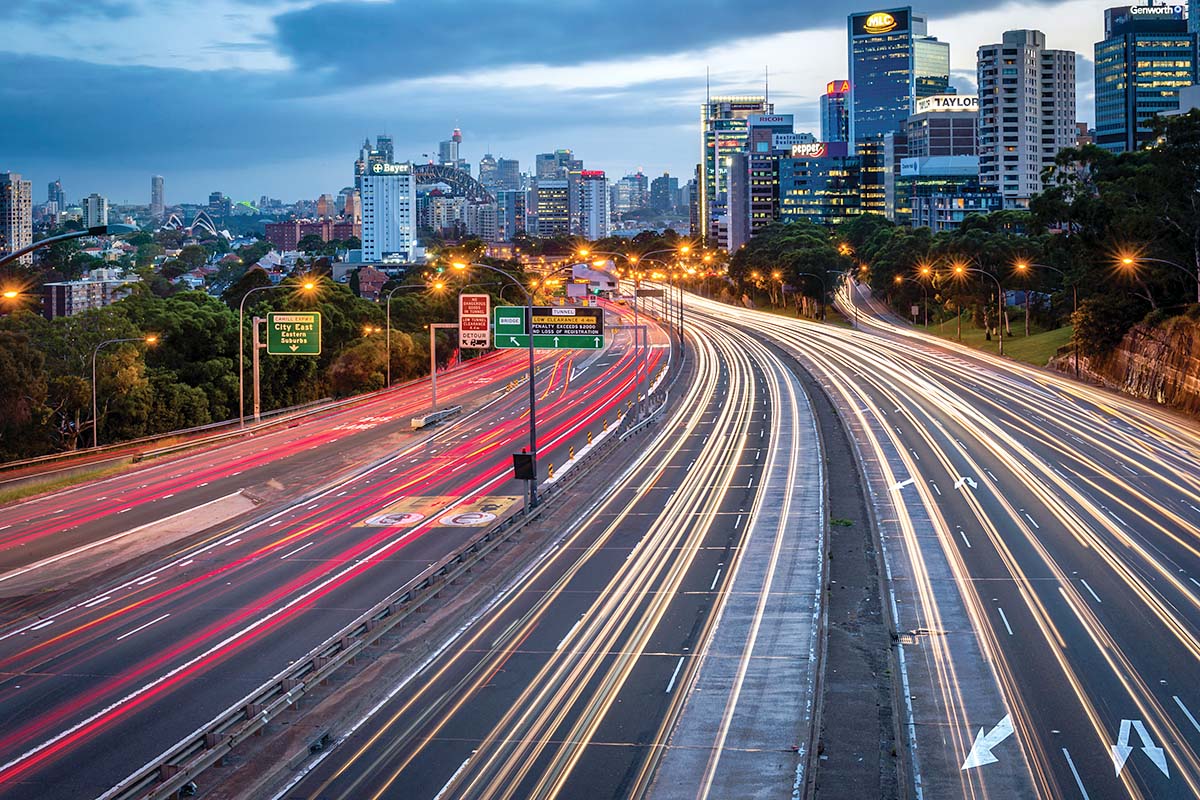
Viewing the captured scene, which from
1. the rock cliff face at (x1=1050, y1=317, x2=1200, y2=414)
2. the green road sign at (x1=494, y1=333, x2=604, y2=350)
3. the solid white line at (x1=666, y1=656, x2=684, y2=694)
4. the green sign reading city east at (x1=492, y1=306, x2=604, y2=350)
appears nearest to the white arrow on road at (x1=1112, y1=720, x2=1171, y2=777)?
the solid white line at (x1=666, y1=656, x2=684, y2=694)

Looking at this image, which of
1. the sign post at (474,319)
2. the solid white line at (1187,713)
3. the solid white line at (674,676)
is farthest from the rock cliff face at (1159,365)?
the solid white line at (674,676)

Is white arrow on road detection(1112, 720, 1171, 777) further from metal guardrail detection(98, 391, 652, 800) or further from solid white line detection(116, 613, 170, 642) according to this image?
solid white line detection(116, 613, 170, 642)

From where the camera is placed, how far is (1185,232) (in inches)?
3076

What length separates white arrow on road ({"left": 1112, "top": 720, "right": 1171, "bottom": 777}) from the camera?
22.6 metres

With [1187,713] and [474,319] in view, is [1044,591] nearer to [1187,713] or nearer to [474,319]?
[1187,713]

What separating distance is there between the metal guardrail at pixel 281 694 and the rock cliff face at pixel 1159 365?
4807 centimetres

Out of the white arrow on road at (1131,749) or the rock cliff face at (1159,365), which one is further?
the rock cliff face at (1159,365)

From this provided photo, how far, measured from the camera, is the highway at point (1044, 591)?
23.3 meters

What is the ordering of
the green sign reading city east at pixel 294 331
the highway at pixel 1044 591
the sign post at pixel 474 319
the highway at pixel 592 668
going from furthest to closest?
the green sign reading city east at pixel 294 331
the sign post at pixel 474 319
the highway at pixel 1044 591
the highway at pixel 592 668

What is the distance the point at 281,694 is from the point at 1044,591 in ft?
71.9

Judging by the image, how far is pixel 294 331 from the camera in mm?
69625

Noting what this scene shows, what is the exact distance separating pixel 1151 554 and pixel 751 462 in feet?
80.9

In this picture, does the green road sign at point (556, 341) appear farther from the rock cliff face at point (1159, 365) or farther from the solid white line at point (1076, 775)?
the rock cliff face at point (1159, 365)

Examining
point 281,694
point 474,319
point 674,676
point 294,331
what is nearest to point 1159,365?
point 474,319
